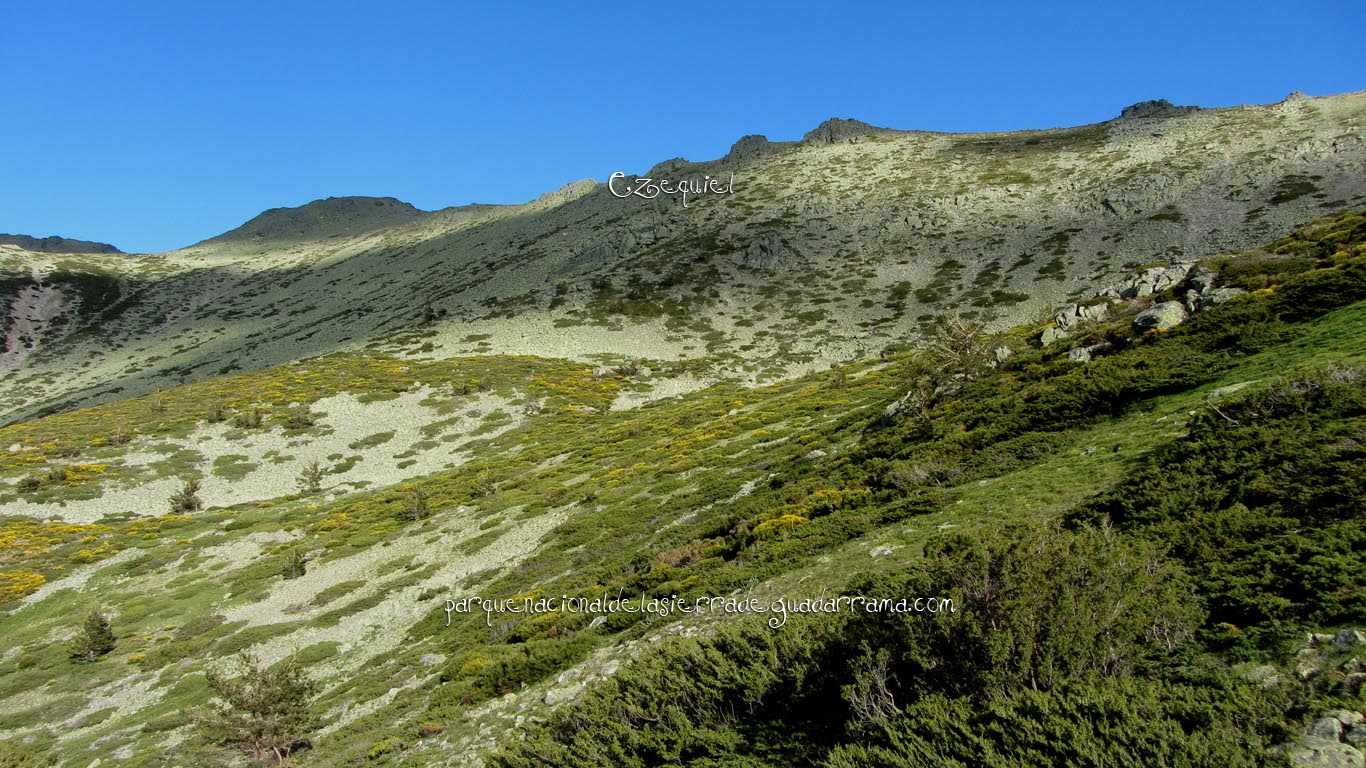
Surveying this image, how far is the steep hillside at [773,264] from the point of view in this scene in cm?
7206

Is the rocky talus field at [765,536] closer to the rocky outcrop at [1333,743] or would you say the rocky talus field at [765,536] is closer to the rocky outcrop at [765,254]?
the rocky outcrop at [1333,743]

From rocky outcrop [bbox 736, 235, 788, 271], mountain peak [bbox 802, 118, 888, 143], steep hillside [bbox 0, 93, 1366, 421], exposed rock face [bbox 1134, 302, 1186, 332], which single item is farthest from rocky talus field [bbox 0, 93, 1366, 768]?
mountain peak [bbox 802, 118, 888, 143]

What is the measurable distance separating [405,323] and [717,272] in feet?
150

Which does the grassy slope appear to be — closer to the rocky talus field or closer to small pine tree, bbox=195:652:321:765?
the rocky talus field

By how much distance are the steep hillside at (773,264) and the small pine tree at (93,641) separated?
45.3 meters

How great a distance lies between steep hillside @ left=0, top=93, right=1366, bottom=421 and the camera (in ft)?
236

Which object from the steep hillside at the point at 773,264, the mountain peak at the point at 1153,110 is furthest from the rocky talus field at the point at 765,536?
the mountain peak at the point at 1153,110

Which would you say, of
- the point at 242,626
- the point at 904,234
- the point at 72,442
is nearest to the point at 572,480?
the point at 242,626

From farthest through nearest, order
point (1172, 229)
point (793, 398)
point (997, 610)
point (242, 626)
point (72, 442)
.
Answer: point (1172, 229)
point (72, 442)
point (793, 398)
point (242, 626)
point (997, 610)

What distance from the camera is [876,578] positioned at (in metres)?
10.0

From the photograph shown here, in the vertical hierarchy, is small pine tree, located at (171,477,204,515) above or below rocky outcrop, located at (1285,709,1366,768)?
below

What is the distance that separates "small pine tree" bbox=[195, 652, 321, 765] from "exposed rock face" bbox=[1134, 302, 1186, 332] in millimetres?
27097

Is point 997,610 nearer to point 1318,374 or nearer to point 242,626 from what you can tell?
point 1318,374

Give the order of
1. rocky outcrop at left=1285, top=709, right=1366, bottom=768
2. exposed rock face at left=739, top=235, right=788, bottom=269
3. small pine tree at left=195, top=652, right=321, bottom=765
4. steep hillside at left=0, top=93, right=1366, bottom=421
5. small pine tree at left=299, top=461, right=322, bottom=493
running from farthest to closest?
1. exposed rock face at left=739, top=235, right=788, bottom=269
2. steep hillside at left=0, top=93, right=1366, bottom=421
3. small pine tree at left=299, top=461, right=322, bottom=493
4. small pine tree at left=195, top=652, right=321, bottom=765
5. rocky outcrop at left=1285, top=709, right=1366, bottom=768
